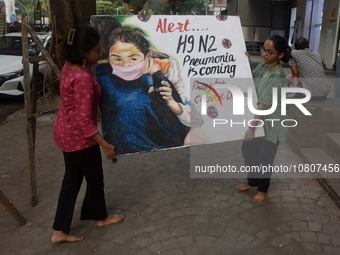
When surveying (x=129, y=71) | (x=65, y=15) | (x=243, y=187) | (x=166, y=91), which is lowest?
(x=243, y=187)

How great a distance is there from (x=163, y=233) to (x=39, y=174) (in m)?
2.10

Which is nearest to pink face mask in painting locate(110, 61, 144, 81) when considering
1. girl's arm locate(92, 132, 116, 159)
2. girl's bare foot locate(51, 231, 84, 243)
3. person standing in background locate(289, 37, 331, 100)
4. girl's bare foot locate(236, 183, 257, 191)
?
girl's arm locate(92, 132, 116, 159)

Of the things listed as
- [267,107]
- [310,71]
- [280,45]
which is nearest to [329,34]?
[310,71]

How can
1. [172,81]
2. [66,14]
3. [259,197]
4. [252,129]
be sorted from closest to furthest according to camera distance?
[172,81]
[252,129]
[259,197]
[66,14]

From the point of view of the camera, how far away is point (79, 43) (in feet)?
8.13

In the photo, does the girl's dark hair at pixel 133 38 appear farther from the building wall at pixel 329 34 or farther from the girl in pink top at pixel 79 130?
the building wall at pixel 329 34

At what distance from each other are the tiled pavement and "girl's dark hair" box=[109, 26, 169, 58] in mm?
1531

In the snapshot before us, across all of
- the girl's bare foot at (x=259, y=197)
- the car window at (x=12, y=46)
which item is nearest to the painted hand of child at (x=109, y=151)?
the girl's bare foot at (x=259, y=197)

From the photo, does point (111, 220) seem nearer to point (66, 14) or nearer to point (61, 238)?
point (61, 238)

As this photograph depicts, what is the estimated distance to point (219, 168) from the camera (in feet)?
14.1

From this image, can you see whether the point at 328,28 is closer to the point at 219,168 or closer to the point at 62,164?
the point at 219,168

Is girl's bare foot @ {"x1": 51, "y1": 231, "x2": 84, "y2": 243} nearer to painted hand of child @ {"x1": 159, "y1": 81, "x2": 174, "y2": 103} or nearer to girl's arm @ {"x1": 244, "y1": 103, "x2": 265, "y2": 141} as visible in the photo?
painted hand of child @ {"x1": 159, "y1": 81, "x2": 174, "y2": 103}

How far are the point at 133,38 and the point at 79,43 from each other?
57 centimetres

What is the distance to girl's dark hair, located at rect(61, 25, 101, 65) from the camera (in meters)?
2.47
